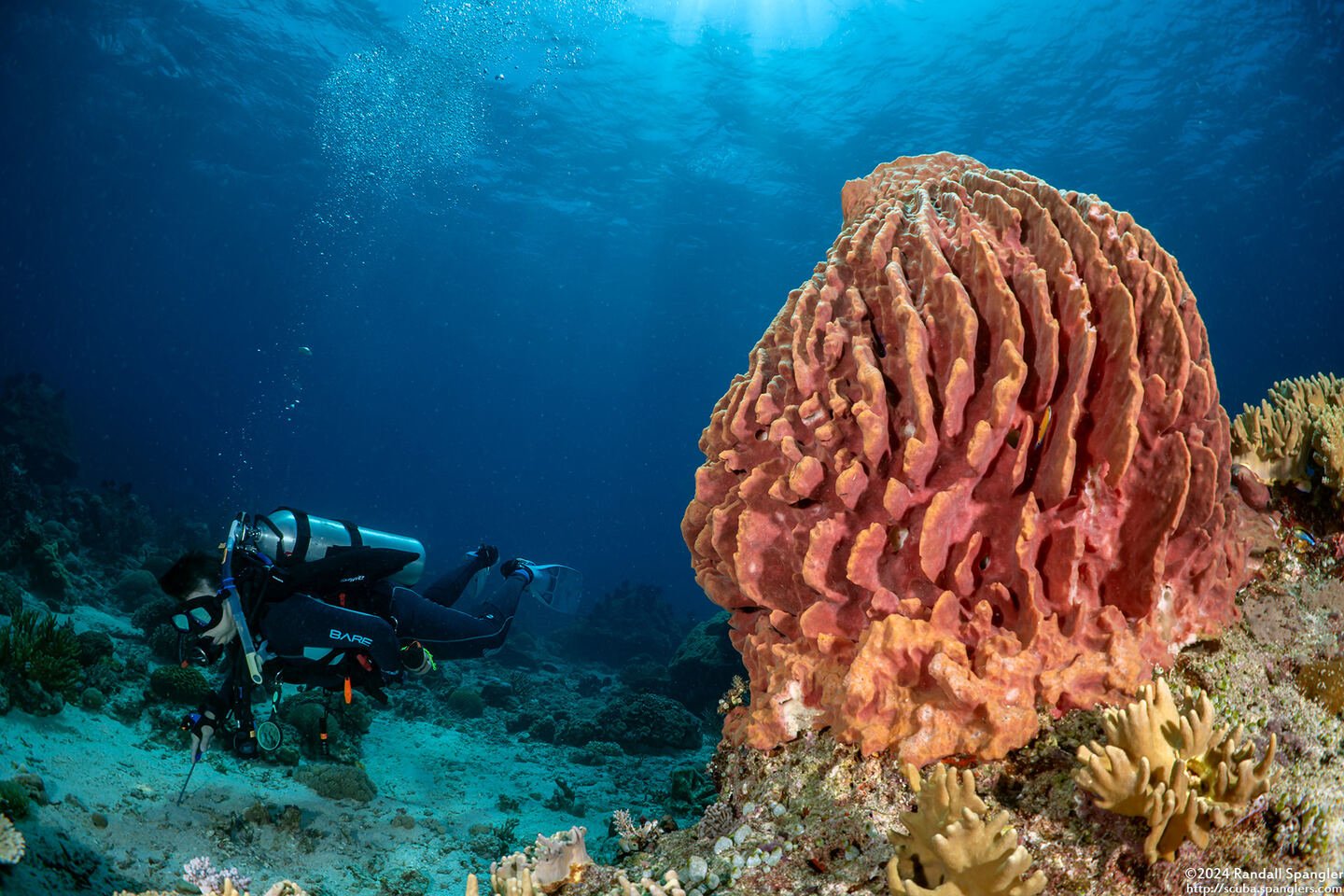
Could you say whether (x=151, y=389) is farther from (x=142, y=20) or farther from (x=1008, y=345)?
(x=1008, y=345)

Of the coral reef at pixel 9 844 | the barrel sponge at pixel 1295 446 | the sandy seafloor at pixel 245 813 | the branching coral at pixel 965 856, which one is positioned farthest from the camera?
the sandy seafloor at pixel 245 813

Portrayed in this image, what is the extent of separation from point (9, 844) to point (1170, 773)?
5.99m

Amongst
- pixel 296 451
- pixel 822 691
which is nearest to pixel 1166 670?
pixel 822 691

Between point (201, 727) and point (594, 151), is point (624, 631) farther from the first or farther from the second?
point (594, 151)

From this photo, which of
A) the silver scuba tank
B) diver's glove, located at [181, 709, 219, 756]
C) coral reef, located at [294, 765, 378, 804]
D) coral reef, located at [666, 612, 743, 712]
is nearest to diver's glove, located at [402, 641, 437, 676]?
the silver scuba tank

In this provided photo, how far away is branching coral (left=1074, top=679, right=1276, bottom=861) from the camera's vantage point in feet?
5.81

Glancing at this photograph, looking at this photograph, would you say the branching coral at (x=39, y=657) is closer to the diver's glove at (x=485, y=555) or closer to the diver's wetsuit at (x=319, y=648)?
the diver's wetsuit at (x=319, y=648)

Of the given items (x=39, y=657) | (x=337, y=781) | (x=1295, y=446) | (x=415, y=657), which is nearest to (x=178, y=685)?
(x=39, y=657)

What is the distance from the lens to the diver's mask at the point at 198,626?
15.7 feet

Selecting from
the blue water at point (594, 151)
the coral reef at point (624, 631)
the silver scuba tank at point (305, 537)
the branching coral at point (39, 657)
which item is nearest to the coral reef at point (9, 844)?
the silver scuba tank at point (305, 537)

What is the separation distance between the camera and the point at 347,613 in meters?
5.67

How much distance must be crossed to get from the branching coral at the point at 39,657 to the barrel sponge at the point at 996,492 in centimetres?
766

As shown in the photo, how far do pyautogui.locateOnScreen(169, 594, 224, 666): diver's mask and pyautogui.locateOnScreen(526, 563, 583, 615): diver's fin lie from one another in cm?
473

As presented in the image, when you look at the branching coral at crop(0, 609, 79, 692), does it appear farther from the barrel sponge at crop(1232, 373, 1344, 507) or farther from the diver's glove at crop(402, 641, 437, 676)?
the barrel sponge at crop(1232, 373, 1344, 507)
